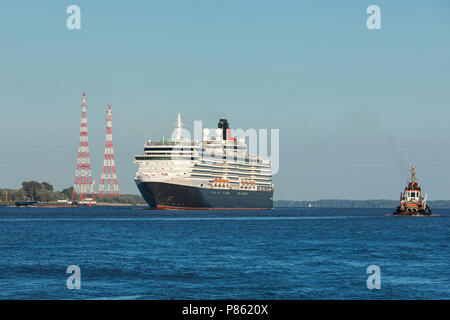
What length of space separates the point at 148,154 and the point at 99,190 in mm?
47406

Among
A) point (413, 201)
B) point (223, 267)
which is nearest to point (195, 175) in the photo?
point (413, 201)

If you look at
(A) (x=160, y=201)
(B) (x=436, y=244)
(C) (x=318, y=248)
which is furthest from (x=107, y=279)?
(A) (x=160, y=201)

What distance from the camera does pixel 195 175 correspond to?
464 feet

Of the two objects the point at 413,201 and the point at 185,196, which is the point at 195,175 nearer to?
the point at 185,196

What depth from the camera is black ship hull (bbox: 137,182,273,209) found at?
446 feet

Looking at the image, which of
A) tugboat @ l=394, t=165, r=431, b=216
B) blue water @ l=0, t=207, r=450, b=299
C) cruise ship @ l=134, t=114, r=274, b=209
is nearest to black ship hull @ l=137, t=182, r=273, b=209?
cruise ship @ l=134, t=114, r=274, b=209

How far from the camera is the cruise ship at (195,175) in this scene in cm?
13775

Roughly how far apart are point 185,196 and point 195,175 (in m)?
5.41

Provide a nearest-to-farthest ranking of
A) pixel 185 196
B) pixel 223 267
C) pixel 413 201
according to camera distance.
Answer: pixel 223 267, pixel 413 201, pixel 185 196

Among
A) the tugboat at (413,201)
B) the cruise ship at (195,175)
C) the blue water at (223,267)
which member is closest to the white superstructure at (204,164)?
the cruise ship at (195,175)

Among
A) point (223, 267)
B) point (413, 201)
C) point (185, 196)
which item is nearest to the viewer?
point (223, 267)

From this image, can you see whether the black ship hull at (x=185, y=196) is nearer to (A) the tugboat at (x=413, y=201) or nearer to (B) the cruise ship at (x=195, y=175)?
(B) the cruise ship at (x=195, y=175)
